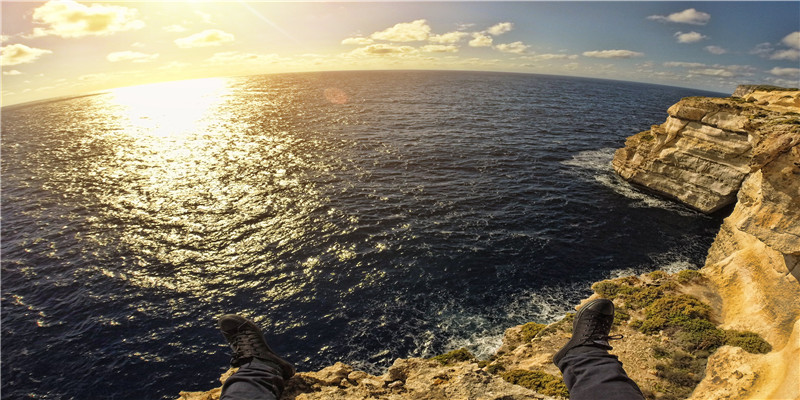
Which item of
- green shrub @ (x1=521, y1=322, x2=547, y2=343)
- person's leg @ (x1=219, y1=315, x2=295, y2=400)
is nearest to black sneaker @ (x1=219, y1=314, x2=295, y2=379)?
person's leg @ (x1=219, y1=315, x2=295, y2=400)

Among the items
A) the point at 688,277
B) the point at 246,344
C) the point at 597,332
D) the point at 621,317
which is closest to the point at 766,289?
the point at 688,277

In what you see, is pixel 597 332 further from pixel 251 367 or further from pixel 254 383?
pixel 251 367

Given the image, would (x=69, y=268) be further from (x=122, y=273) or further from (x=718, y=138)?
(x=718, y=138)

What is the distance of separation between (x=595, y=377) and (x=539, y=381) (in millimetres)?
4087

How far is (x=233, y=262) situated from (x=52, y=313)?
11.5 m

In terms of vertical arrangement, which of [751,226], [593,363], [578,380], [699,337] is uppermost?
[751,226]

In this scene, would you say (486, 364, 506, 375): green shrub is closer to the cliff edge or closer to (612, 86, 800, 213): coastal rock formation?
the cliff edge

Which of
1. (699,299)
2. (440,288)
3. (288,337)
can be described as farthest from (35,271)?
(699,299)

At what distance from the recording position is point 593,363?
22.5 ft

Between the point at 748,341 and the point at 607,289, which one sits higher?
the point at 748,341

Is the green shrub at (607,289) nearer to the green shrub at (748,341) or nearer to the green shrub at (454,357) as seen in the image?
the green shrub at (748,341)

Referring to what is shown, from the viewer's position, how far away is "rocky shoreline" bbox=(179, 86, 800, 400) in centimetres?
840

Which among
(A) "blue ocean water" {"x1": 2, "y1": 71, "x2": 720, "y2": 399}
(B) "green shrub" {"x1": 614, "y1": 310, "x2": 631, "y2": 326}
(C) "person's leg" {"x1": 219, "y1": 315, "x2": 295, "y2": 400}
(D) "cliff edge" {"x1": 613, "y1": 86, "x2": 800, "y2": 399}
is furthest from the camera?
(A) "blue ocean water" {"x1": 2, "y1": 71, "x2": 720, "y2": 399}

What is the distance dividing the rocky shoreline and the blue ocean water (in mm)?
5020
